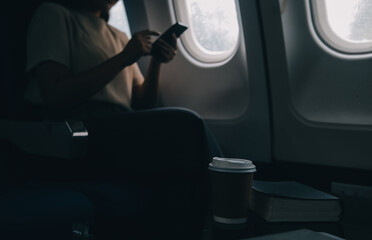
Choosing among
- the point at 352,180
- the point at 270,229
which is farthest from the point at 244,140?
the point at 270,229

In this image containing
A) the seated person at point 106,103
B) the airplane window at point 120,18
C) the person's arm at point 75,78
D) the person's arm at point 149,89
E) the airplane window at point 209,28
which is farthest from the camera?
the airplane window at point 120,18

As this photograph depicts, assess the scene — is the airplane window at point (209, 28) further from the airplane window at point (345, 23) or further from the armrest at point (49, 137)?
the armrest at point (49, 137)

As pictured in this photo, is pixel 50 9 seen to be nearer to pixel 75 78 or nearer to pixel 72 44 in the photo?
pixel 72 44

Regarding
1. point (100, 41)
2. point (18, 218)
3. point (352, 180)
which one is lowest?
point (352, 180)

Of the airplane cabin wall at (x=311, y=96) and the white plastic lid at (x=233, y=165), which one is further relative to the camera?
the airplane cabin wall at (x=311, y=96)

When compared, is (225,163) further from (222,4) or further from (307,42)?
(222,4)

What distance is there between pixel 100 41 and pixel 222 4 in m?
0.81

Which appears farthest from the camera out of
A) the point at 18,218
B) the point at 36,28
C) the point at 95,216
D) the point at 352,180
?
the point at 352,180

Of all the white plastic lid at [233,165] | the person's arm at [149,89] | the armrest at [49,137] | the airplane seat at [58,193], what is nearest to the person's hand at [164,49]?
the person's arm at [149,89]

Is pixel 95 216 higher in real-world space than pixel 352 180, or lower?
higher

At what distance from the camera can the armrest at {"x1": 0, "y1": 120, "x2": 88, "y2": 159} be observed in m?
0.79

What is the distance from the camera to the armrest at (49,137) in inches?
31.3

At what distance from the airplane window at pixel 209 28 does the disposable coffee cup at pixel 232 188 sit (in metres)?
1.24

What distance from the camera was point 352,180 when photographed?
1471 mm
